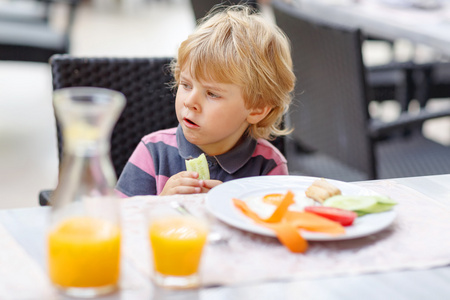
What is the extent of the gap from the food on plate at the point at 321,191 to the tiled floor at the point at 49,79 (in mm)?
2038

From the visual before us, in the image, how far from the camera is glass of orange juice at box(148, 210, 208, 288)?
721 millimetres

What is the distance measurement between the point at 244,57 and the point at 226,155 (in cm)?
21

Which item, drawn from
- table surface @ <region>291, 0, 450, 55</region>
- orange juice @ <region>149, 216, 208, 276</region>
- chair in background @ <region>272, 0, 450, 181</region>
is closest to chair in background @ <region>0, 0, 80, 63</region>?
table surface @ <region>291, 0, 450, 55</region>

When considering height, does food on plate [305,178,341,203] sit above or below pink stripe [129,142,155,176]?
above

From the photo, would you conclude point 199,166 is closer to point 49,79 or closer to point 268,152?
point 268,152

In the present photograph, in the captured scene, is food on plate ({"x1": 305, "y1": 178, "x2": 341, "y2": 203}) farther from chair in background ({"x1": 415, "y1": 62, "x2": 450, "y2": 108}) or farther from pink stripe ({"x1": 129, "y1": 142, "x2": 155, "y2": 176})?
chair in background ({"x1": 415, "y1": 62, "x2": 450, "y2": 108})

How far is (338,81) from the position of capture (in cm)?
203

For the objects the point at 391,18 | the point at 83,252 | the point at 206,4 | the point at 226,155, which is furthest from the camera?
the point at 391,18

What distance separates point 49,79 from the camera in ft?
17.2

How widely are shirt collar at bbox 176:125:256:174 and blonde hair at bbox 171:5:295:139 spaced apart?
0.07 meters

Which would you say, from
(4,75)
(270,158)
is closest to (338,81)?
(270,158)

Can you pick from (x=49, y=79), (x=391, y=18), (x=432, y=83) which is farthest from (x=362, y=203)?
(x=49, y=79)

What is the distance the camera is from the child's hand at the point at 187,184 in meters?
1.16

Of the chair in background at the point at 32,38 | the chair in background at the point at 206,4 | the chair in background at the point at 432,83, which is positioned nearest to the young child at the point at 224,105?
the chair in background at the point at 206,4
